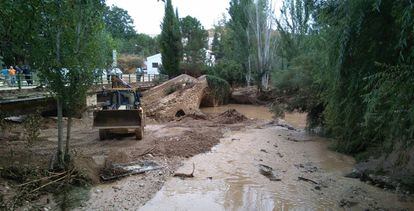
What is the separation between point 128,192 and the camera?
7422 millimetres

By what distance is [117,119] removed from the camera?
1245cm

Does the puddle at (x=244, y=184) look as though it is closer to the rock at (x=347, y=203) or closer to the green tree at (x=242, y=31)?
the rock at (x=347, y=203)

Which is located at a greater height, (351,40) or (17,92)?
(351,40)

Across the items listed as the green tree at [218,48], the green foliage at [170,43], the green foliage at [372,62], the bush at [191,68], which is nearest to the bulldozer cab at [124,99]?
the green foliage at [372,62]

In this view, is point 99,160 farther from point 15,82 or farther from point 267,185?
point 15,82

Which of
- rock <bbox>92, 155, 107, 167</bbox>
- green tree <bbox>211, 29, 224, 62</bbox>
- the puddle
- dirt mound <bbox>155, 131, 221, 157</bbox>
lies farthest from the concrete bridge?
green tree <bbox>211, 29, 224, 62</bbox>

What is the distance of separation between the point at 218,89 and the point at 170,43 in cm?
1115

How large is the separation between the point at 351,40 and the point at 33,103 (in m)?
12.5

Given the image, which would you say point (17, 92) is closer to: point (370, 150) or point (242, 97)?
point (370, 150)

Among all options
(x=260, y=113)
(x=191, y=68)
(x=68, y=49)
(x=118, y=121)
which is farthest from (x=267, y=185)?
(x=191, y=68)

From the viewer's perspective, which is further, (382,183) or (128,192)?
(382,183)

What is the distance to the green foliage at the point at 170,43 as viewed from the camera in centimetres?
3831

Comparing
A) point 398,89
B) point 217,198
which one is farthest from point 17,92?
point 398,89

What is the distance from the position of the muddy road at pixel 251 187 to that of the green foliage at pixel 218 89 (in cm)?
1776
